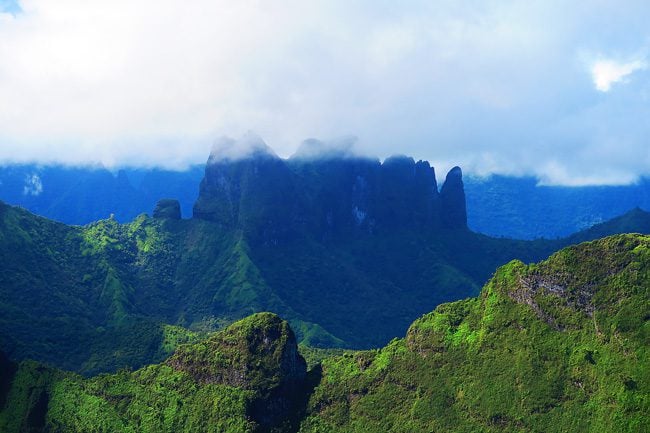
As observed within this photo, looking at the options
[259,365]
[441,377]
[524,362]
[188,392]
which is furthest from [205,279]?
[524,362]

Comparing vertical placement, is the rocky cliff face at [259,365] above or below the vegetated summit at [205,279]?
below

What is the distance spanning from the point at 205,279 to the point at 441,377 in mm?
100804

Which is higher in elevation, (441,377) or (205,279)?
(205,279)

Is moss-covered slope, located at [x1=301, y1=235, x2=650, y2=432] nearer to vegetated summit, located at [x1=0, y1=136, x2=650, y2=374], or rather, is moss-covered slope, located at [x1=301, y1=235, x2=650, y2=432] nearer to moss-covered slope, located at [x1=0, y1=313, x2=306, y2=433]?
moss-covered slope, located at [x1=0, y1=313, x2=306, y2=433]

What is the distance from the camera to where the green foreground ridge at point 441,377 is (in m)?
80.3

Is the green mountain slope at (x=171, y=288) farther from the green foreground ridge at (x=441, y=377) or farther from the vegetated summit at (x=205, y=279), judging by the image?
the green foreground ridge at (x=441, y=377)

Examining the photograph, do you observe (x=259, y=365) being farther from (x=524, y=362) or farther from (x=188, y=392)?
(x=524, y=362)

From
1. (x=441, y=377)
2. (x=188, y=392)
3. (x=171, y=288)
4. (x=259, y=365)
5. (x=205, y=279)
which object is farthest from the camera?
(x=171, y=288)

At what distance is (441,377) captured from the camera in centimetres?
8919

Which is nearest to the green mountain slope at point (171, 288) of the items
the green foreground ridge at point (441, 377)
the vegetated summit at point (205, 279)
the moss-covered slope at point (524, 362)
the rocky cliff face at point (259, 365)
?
the vegetated summit at point (205, 279)

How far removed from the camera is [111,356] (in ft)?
448

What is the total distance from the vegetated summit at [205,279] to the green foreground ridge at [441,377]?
37.2m

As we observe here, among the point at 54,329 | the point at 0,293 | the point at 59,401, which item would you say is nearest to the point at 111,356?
the point at 54,329

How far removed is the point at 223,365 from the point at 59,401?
19.6 metres
